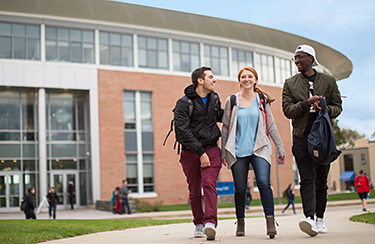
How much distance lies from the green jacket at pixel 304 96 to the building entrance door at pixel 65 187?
27.6 m

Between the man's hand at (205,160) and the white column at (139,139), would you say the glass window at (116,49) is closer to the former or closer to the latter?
the white column at (139,139)

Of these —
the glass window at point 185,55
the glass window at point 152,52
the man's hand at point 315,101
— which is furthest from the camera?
the glass window at point 185,55

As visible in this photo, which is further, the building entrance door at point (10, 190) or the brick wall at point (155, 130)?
the brick wall at point (155, 130)

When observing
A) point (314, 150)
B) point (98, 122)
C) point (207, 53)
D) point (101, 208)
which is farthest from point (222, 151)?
point (207, 53)

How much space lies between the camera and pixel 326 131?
4.69 meters

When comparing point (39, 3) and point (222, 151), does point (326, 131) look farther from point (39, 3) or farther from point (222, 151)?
point (39, 3)

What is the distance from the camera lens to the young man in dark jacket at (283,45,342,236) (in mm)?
4879

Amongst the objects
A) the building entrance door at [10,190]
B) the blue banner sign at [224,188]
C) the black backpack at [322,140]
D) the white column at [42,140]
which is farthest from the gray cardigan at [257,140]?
the building entrance door at [10,190]

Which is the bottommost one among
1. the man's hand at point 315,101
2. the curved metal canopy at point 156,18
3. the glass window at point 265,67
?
the man's hand at point 315,101

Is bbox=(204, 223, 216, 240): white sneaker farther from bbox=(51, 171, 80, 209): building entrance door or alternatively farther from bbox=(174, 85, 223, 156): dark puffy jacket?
bbox=(51, 171, 80, 209): building entrance door

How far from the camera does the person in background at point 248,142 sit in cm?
492

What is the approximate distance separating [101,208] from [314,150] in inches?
1002

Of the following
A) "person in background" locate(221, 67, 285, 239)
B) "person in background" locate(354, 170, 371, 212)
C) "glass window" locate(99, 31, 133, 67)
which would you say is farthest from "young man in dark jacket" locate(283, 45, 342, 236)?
"glass window" locate(99, 31, 133, 67)

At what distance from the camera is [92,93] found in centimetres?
3162
